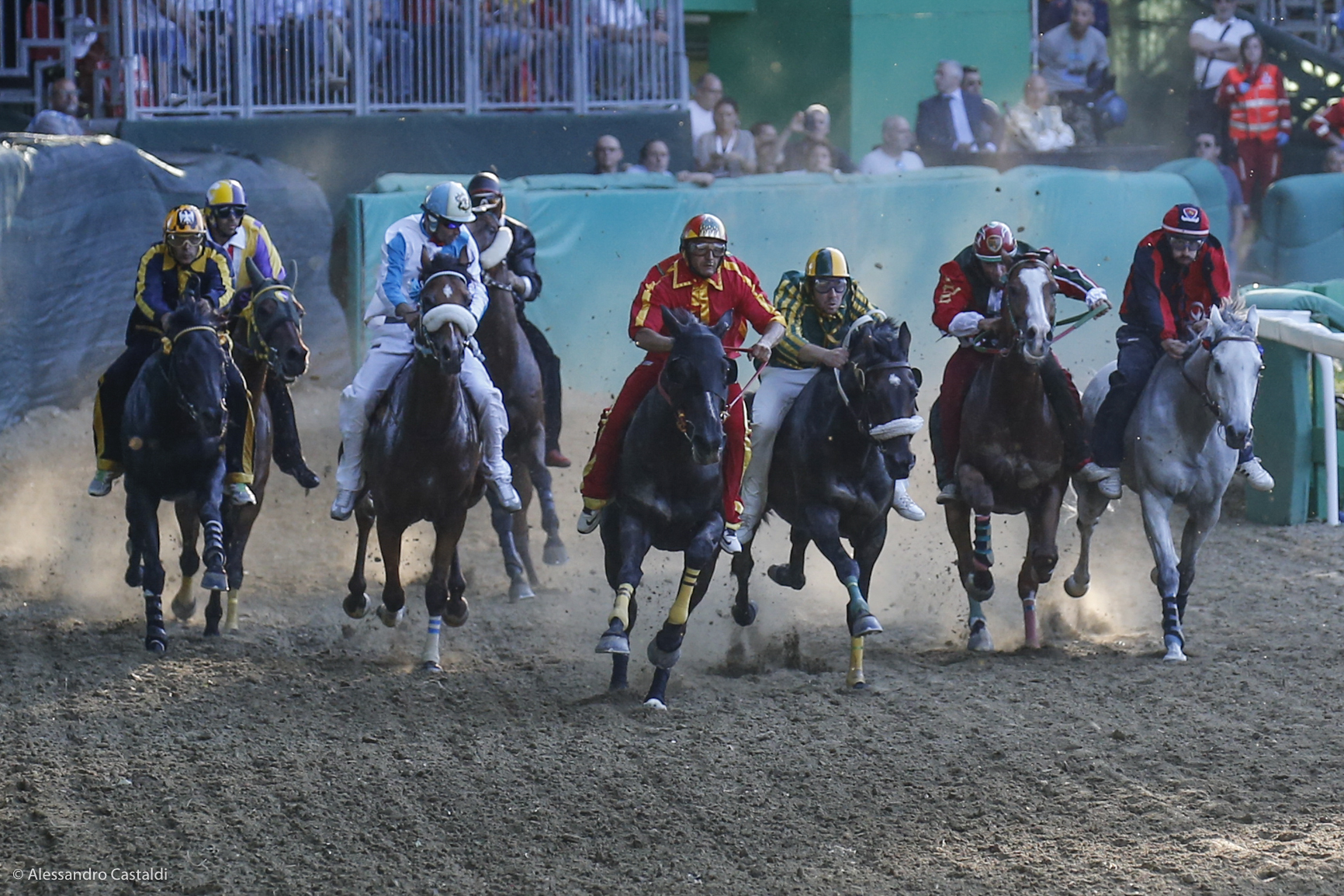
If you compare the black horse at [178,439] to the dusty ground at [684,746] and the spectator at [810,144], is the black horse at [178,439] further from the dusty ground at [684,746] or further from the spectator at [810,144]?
the spectator at [810,144]

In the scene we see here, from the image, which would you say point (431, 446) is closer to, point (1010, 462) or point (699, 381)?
point (699, 381)

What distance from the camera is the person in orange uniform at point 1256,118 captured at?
61.1 feet

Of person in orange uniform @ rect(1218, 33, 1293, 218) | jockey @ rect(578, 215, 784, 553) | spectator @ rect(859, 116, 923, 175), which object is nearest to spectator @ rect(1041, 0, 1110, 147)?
person in orange uniform @ rect(1218, 33, 1293, 218)

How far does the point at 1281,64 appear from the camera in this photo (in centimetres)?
2109

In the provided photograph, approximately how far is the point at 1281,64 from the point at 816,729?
1625 cm

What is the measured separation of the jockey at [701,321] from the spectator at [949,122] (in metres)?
9.56

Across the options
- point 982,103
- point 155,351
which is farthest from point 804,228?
point 155,351

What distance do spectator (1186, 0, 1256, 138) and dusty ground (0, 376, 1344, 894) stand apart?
9.00m

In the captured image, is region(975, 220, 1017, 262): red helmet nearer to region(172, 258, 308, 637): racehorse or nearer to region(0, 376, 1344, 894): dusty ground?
region(0, 376, 1344, 894): dusty ground

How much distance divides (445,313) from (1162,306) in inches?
172

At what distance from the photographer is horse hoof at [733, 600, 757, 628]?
10.1 meters

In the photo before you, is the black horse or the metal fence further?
the metal fence

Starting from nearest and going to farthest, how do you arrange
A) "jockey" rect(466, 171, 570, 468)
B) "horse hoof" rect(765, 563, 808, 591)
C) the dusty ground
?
1. the dusty ground
2. "horse hoof" rect(765, 563, 808, 591)
3. "jockey" rect(466, 171, 570, 468)

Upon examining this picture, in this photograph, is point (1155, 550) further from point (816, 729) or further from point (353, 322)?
point (353, 322)
